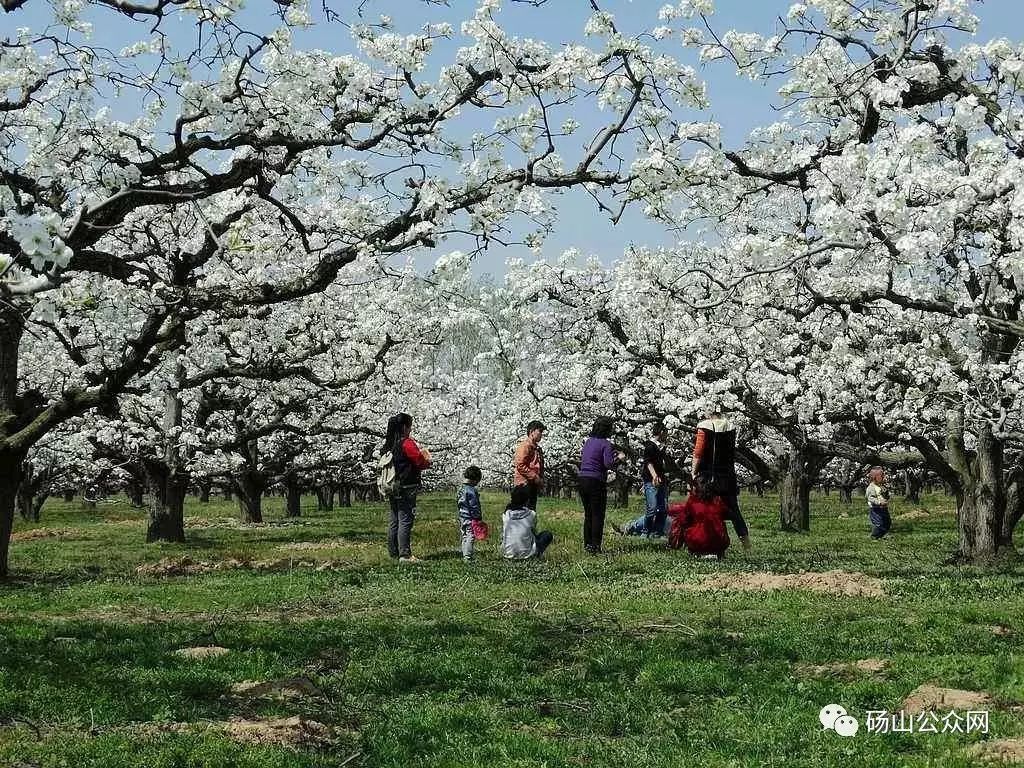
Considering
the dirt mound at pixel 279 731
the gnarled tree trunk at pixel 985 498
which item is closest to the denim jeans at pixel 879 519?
the gnarled tree trunk at pixel 985 498

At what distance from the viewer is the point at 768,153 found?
13.5 meters

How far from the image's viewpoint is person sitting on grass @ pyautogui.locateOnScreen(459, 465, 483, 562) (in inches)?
735

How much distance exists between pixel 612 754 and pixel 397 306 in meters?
23.1

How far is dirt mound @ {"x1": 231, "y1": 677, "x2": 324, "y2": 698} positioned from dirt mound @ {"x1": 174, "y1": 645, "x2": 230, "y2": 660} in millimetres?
1095

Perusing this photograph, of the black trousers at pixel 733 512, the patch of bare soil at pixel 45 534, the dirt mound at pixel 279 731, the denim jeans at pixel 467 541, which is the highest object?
the black trousers at pixel 733 512

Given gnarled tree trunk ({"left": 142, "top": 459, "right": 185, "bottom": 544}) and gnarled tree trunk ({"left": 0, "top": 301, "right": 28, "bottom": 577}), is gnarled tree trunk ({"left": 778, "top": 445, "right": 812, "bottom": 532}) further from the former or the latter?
gnarled tree trunk ({"left": 0, "top": 301, "right": 28, "bottom": 577})

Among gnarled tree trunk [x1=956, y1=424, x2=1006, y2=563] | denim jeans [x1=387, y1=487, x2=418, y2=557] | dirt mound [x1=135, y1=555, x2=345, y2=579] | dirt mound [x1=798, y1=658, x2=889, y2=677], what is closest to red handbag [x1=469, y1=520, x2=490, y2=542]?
denim jeans [x1=387, y1=487, x2=418, y2=557]

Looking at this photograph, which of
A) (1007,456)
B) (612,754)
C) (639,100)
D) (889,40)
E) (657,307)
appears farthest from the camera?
(1007,456)

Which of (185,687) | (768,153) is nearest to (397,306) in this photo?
(768,153)

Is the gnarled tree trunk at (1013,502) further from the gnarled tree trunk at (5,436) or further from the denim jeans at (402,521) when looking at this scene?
the gnarled tree trunk at (5,436)

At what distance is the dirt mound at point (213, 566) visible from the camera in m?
17.8

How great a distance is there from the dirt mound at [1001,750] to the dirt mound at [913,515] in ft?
115

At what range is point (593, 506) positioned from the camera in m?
18.6

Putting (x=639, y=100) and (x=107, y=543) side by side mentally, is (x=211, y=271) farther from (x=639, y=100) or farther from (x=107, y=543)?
(x=639, y=100)
